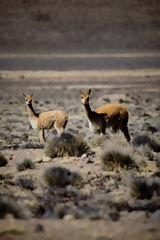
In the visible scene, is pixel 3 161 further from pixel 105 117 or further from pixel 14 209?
pixel 14 209

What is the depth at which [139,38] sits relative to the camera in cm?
8619

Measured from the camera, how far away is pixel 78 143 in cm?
1228

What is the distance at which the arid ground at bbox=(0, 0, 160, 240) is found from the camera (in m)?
7.43

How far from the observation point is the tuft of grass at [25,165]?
11039 mm

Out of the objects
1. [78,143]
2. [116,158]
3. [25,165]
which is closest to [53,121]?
[78,143]

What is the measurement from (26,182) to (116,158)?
87.0 inches

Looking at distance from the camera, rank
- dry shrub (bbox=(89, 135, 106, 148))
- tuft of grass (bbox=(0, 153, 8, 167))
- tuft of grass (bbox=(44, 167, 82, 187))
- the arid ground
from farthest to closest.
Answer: dry shrub (bbox=(89, 135, 106, 148)) → tuft of grass (bbox=(0, 153, 8, 167)) → tuft of grass (bbox=(44, 167, 82, 187)) → the arid ground

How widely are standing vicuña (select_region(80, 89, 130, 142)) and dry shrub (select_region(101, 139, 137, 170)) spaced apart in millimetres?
2228

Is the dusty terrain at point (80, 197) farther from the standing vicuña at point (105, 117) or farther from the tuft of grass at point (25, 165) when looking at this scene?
the standing vicuña at point (105, 117)

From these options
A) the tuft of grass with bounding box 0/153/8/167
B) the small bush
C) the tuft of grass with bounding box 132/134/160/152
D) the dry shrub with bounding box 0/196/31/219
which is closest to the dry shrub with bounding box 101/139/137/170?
the small bush

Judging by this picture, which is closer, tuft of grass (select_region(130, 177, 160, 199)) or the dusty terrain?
the dusty terrain

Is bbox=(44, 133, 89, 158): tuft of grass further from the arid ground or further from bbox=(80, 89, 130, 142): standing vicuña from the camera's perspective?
bbox=(80, 89, 130, 142): standing vicuña

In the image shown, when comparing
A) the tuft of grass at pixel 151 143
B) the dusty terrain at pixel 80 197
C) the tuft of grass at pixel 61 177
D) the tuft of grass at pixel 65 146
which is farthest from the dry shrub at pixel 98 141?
the tuft of grass at pixel 61 177

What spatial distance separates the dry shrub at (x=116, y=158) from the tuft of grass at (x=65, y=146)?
131 cm
